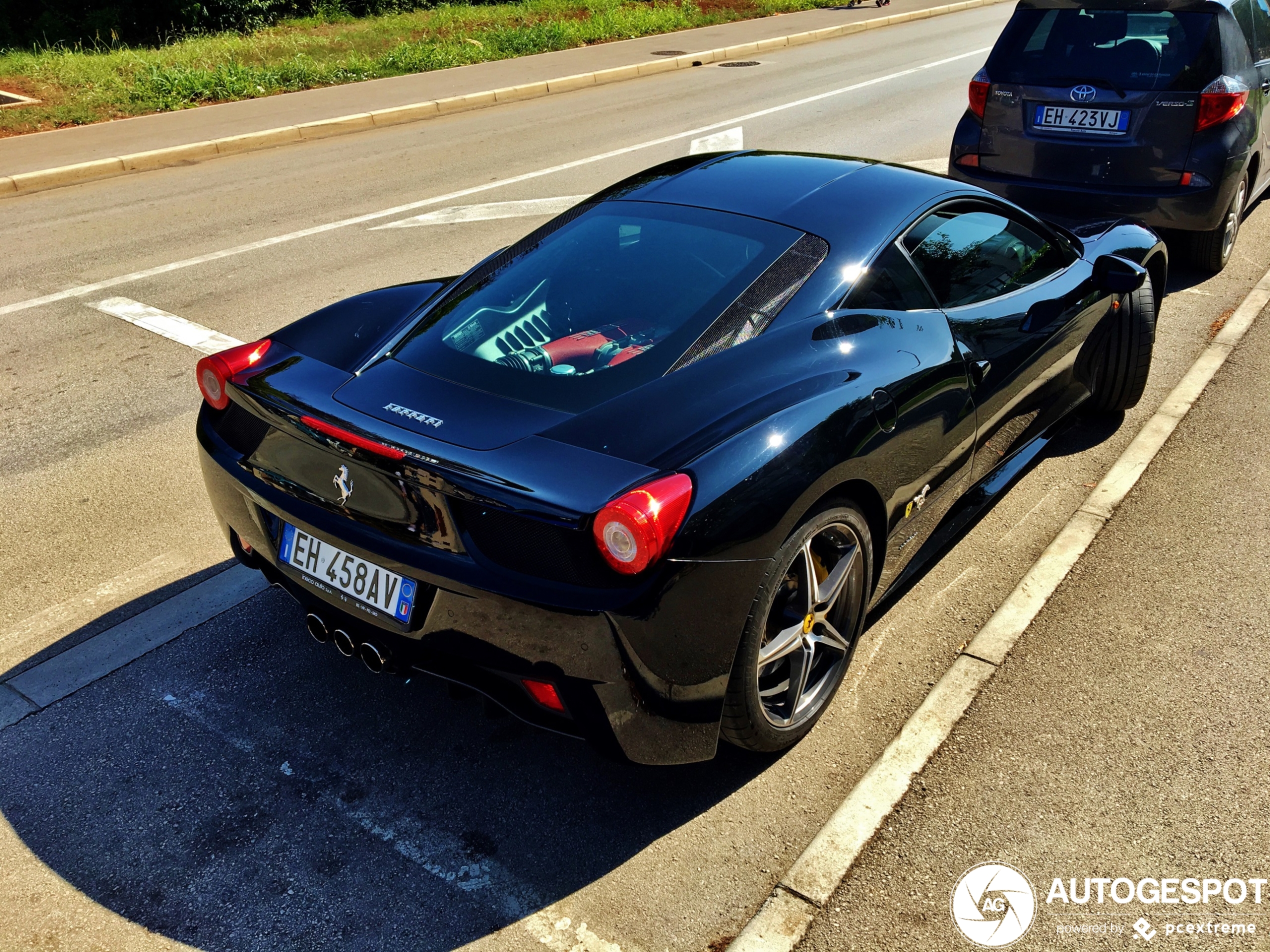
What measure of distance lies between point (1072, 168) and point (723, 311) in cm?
481

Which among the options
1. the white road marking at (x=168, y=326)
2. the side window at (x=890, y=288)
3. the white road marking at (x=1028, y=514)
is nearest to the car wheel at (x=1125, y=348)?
the white road marking at (x=1028, y=514)

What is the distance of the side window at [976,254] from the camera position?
12.0 feet

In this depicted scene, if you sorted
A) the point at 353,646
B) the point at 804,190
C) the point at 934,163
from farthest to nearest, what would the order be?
1. the point at 934,163
2. the point at 804,190
3. the point at 353,646

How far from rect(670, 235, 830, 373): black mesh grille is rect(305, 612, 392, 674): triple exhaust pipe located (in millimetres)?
1102

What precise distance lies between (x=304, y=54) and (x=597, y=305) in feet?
52.3

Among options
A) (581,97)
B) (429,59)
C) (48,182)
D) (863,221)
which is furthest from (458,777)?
(429,59)

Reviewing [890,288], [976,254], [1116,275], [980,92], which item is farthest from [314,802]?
[980,92]

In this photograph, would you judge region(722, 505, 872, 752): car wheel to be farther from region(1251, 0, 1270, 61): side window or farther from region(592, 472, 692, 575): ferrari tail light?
region(1251, 0, 1270, 61): side window

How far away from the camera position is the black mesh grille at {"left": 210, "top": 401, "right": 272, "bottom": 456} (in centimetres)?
308

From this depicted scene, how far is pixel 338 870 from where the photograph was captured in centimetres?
277

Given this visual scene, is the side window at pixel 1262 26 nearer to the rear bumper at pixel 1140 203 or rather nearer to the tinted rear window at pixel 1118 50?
the tinted rear window at pixel 1118 50

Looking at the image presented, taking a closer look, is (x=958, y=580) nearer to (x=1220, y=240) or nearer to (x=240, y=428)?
(x=240, y=428)

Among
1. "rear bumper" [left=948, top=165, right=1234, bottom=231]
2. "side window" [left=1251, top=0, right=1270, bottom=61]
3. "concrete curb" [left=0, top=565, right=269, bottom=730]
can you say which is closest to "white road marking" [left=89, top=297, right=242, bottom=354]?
"concrete curb" [left=0, top=565, right=269, bottom=730]

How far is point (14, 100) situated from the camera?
13.8 m
